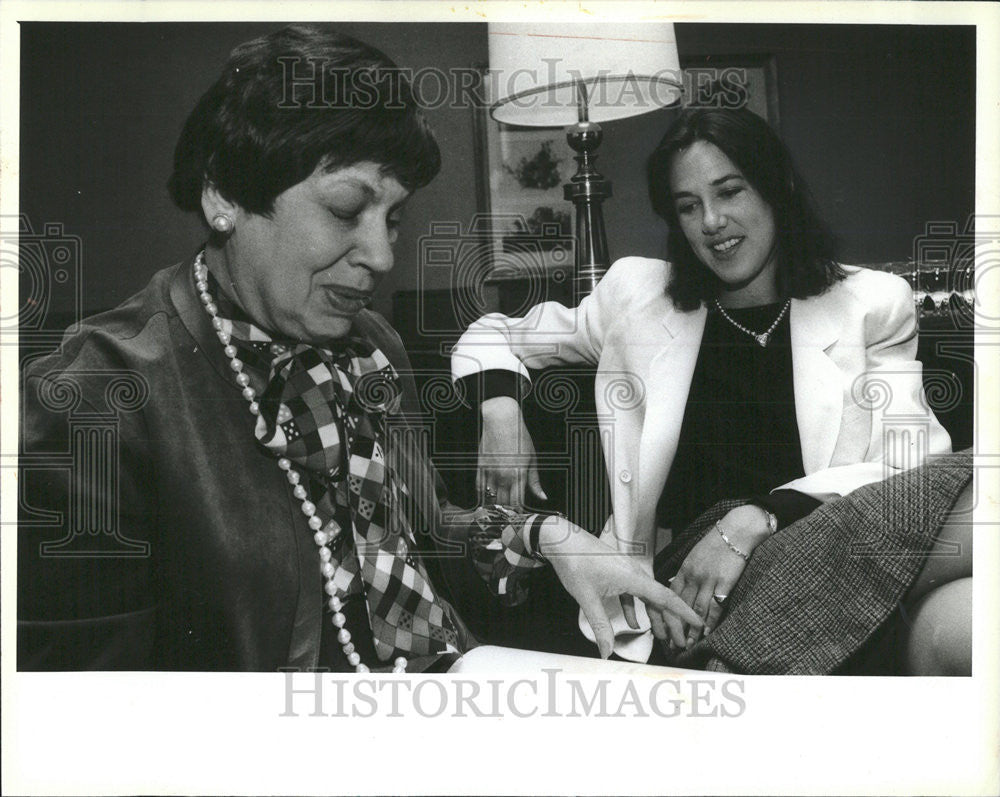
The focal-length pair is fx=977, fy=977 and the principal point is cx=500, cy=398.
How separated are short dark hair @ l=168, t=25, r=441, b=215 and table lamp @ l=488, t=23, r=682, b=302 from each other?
20 centimetres

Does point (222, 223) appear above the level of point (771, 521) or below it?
above

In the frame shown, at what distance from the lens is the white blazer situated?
6.22 ft

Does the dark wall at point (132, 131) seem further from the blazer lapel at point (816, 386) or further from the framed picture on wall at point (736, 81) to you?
the blazer lapel at point (816, 386)

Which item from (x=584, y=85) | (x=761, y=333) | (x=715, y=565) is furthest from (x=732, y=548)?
(x=584, y=85)

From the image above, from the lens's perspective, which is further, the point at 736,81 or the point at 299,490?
the point at 736,81

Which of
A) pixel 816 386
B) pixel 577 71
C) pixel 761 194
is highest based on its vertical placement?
pixel 577 71

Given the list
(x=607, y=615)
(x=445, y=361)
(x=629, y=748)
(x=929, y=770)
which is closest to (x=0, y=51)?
(x=445, y=361)

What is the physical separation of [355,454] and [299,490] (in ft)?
0.42

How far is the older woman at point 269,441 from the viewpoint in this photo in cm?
182

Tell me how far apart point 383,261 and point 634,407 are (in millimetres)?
563

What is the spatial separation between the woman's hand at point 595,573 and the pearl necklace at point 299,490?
40cm

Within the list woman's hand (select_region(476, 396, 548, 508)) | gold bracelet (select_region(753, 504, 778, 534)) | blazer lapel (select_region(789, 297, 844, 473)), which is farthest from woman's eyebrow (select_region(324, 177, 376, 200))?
gold bracelet (select_region(753, 504, 778, 534))

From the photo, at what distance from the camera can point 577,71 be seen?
1.91 meters

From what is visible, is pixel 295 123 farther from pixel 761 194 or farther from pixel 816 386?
pixel 816 386
